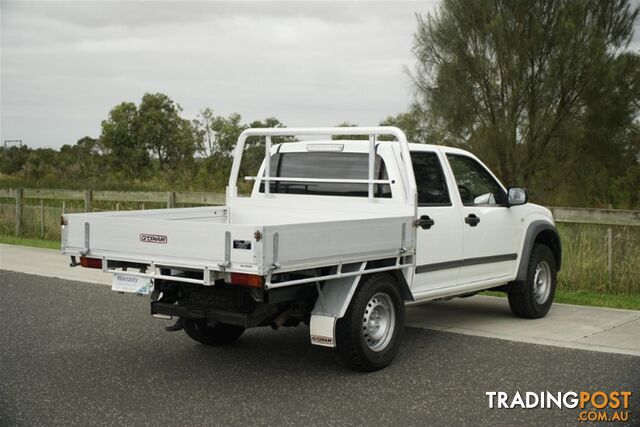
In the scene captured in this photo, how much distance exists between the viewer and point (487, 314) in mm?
10133

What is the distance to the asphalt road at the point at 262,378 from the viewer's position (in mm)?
6059

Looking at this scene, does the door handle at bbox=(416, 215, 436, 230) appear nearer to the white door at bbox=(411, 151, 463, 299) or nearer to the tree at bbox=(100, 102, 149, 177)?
the white door at bbox=(411, 151, 463, 299)

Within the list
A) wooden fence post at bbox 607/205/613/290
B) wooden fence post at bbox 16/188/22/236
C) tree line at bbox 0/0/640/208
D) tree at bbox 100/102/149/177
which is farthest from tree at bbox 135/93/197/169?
wooden fence post at bbox 607/205/613/290

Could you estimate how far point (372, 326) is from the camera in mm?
7301

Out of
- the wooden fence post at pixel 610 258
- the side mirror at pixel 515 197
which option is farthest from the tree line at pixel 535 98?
the side mirror at pixel 515 197

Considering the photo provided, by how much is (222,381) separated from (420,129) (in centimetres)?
2453

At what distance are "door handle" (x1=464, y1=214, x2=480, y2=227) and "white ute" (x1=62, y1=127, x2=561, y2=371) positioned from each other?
0.01 meters

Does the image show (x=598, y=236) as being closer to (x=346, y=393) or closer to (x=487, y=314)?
(x=487, y=314)

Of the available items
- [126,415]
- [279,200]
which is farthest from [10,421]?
[279,200]

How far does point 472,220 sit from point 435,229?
28.1 inches

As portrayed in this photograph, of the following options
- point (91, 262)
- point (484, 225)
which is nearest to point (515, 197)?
point (484, 225)

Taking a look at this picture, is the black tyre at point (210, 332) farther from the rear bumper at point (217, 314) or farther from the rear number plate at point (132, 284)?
the rear number plate at point (132, 284)

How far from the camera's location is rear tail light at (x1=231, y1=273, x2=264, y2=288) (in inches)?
246

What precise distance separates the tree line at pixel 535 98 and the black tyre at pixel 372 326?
19.0 meters
